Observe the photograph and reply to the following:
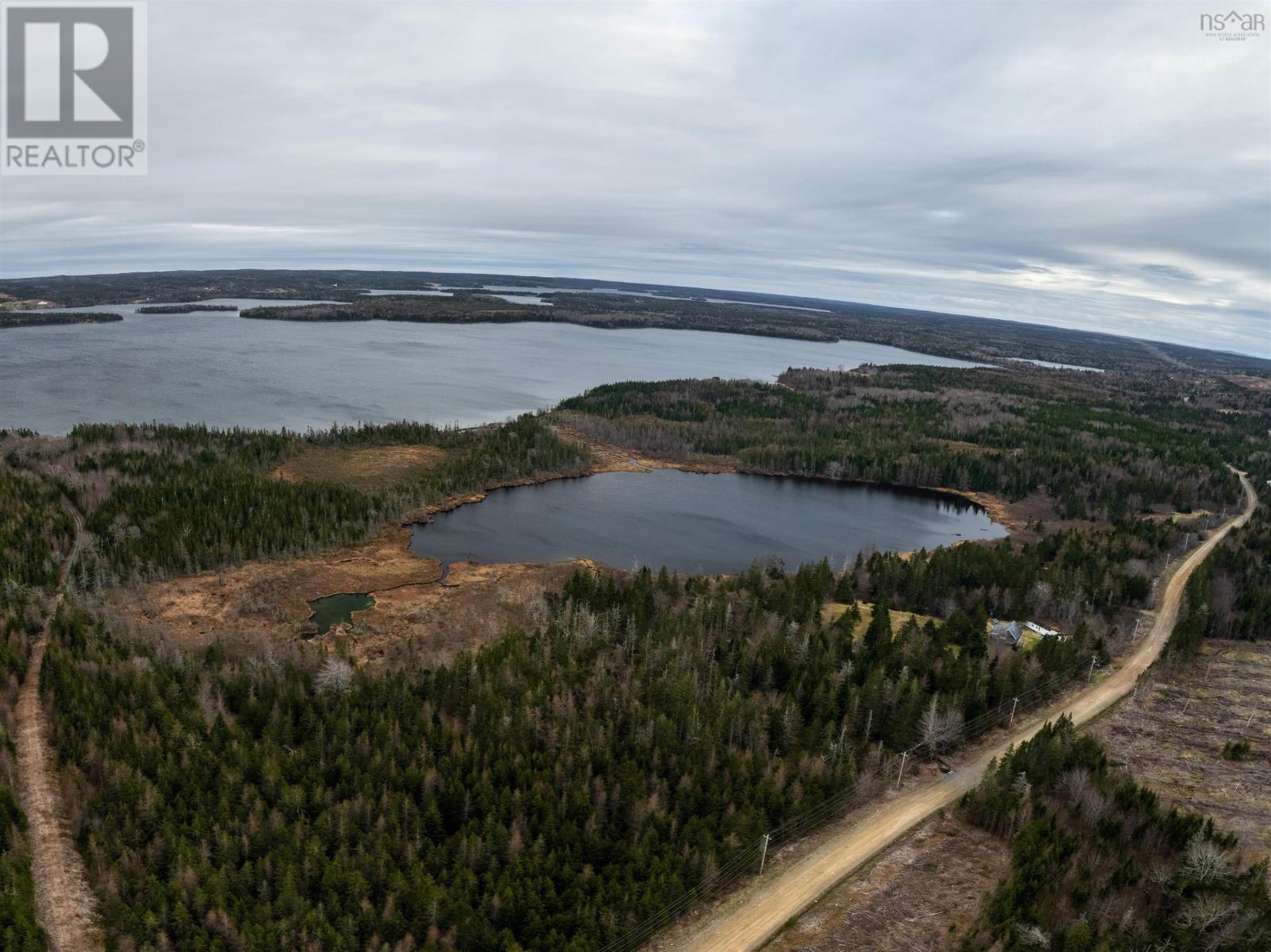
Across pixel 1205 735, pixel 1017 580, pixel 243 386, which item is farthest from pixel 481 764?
pixel 243 386

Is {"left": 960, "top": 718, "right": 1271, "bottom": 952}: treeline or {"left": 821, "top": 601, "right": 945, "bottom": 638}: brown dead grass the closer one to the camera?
{"left": 960, "top": 718, "right": 1271, "bottom": 952}: treeline

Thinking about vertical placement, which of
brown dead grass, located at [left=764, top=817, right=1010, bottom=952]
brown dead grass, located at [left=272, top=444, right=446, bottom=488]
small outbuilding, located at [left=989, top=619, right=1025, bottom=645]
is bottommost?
brown dead grass, located at [left=764, top=817, right=1010, bottom=952]

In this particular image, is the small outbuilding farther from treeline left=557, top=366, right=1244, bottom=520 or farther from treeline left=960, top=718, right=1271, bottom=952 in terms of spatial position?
treeline left=557, top=366, right=1244, bottom=520

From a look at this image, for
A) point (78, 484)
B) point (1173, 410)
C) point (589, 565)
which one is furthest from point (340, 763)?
point (1173, 410)

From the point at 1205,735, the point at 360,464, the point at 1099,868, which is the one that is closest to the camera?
the point at 1099,868

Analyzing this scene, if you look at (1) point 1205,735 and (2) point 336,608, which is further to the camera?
(2) point 336,608

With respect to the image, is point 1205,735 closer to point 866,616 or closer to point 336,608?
point 866,616

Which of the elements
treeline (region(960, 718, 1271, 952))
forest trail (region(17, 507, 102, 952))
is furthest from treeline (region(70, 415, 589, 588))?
treeline (region(960, 718, 1271, 952))

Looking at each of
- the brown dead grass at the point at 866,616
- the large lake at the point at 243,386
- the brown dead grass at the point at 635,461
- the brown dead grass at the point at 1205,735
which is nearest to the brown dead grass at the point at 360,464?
the brown dead grass at the point at 635,461
